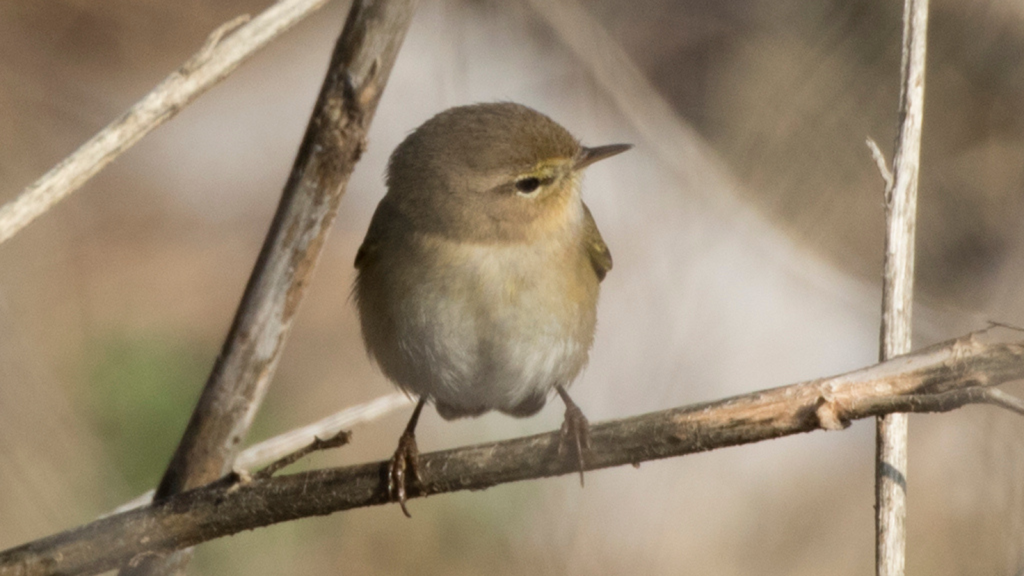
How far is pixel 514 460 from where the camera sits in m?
2.41

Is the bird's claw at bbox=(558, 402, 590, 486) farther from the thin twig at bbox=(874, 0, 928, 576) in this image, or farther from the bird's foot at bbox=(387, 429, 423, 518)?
the thin twig at bbox=(874, 0, 928, 576)

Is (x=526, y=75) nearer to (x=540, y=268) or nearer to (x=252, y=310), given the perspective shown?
(x=540, y=268)

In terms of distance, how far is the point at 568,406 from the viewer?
315cm

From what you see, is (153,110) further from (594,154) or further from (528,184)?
(594,154)

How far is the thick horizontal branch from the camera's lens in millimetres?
1954

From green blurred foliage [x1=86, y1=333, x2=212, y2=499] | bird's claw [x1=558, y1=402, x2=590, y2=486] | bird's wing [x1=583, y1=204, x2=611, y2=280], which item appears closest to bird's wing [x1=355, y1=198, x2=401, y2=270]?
bird's wing [x1=583, y1=204, x2=611, y2=280]

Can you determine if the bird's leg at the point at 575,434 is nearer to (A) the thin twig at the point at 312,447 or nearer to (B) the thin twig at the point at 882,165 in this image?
(A) the thin twig at the point at 312,447

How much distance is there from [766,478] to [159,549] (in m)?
3.90

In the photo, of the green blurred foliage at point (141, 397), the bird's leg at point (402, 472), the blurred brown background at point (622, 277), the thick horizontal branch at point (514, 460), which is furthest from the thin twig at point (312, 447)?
the green blurred foliage at point (141, 397)

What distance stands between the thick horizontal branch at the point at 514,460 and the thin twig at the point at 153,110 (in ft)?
2.63

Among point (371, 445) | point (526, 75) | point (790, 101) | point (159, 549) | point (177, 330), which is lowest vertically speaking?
point (159, 549)

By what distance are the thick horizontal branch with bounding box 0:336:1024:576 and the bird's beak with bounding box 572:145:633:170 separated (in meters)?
1.17

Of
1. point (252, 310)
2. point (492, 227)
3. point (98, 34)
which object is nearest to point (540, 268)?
point (492, 227)

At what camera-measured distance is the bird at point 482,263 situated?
126 inches
